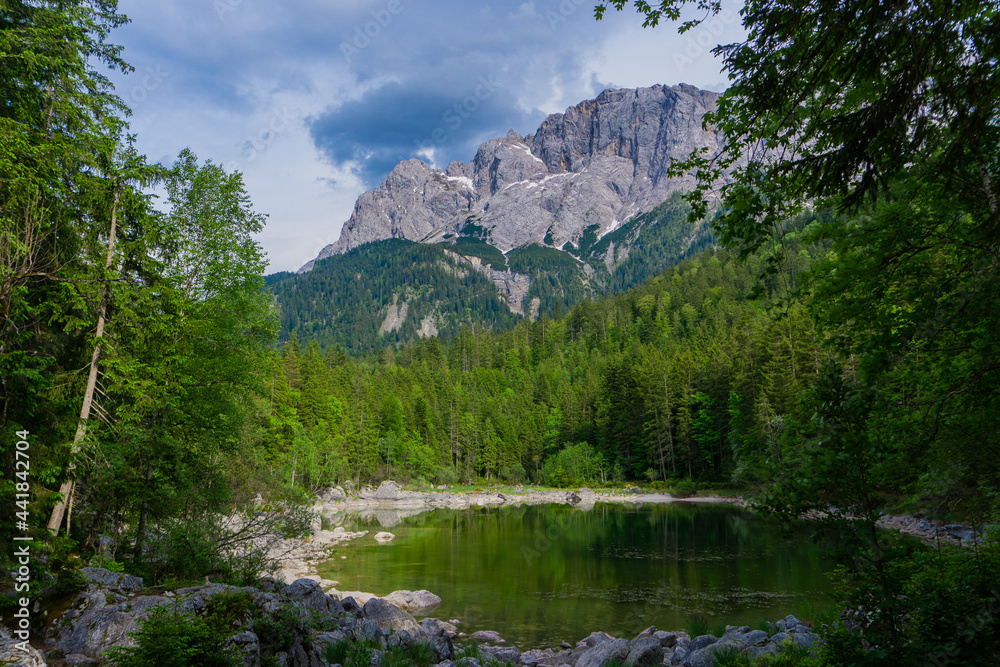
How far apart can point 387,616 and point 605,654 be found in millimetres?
6064

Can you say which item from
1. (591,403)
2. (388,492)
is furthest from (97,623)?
(591,403)

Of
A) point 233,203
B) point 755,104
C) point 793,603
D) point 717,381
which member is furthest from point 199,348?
point 717,381

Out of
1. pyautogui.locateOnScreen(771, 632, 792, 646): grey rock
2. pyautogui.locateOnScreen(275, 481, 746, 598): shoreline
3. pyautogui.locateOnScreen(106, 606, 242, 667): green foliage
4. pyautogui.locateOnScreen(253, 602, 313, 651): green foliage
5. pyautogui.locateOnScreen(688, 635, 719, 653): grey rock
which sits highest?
pyautogui.locateOnScreen(106, 606, 242, 667): green foliage

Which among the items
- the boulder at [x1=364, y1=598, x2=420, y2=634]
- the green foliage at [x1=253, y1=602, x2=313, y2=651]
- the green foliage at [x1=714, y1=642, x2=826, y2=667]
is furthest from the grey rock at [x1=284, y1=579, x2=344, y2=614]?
the green foliage at [x1=714, y1=642, x2=826, y2=667]

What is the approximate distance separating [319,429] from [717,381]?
142 ft

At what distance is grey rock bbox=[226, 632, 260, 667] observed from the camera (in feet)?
20.4

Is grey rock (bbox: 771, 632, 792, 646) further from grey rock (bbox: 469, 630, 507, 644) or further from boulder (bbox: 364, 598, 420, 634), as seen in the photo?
boulder (bbox: 364, 598, 420, 634)

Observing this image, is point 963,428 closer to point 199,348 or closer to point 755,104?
point 755,104

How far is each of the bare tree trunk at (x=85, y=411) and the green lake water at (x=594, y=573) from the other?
404 inches

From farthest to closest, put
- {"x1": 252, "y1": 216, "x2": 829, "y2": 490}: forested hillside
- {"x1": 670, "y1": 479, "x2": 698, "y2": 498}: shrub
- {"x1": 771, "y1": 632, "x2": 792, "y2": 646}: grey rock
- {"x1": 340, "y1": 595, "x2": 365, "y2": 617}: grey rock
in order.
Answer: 1. {"x1": 670, "y1": 479, "x2": 698, "y2": 498}: shrub
2. {"x1": 252, "y1": 216, "x2": 829, "y2": 490}: forested hillside
3. {"x1": 340, "y1": 595, "x2": 365, "y2": 617}: grey rock
4. {"x1": 771, "y1": 632, "x2": 792, "y2": 646}: grey rock

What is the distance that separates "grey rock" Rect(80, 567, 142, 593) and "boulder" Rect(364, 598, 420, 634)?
6.04 metres

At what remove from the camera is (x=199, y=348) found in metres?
13.6

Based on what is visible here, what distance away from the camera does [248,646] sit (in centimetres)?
639

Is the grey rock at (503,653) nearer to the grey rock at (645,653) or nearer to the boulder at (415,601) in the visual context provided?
the grey rock at (645,653)
